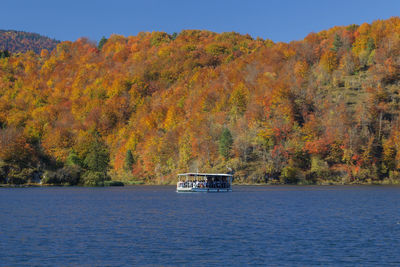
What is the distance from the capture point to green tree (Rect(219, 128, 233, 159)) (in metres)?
162

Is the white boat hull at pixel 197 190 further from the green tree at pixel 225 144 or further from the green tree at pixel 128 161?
the green tree at pixel 128 161

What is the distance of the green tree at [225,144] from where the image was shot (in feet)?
530

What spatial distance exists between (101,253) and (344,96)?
155 meters

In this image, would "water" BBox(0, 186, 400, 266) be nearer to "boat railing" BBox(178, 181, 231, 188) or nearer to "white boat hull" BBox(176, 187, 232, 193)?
"white boat hull" BBox(176, 187, 232, 193)

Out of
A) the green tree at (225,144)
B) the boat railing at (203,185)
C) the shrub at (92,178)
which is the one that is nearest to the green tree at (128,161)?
the shrub at (92,178)

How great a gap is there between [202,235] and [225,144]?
113283 mm

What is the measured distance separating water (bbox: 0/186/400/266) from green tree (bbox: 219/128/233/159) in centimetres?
8257

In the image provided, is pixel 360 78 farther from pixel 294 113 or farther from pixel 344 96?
pixel 294 113

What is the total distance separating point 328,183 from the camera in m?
156

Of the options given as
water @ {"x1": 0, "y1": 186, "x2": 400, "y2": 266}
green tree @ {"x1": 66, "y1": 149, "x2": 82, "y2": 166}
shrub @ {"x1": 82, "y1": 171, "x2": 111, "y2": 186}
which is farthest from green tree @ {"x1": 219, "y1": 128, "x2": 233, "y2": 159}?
water @ {"x1": 0, "y1": 186, "x2": 400, "y2": 266}

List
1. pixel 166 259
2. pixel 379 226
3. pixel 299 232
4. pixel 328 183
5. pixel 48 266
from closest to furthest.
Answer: pixel 48 266, pixel 166 259, pixel 299 232, pixel 379 226, pixel 328 183

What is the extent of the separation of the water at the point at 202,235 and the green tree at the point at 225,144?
3251 inches

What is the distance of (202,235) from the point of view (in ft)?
163

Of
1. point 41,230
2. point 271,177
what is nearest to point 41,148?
point 271,177
